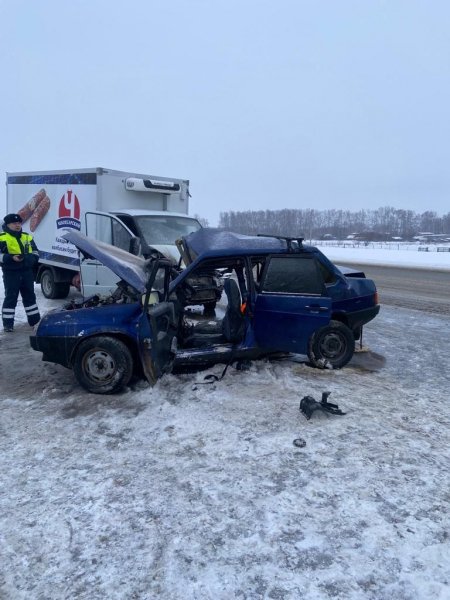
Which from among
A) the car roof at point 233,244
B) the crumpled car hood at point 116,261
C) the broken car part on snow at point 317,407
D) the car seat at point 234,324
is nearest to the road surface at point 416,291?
the car roof at point 233,244

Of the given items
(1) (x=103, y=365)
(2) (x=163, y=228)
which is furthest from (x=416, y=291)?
(1) (x=103, y=365)

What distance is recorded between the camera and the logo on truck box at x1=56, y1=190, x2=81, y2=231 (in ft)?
32.6

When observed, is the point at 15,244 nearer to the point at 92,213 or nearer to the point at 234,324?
the point at 92,213

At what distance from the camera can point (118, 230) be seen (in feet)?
28.9

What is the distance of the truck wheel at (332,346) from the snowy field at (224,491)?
603 mm

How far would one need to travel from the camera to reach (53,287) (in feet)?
36.1

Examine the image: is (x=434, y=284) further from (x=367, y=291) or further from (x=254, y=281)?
(x=254, y=281)

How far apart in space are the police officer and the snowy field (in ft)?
9.09

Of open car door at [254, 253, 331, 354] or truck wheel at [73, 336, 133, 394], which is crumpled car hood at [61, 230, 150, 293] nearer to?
truck wheel at [73, 336, 133, 394]

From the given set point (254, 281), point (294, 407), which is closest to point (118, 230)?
point (254, 281)

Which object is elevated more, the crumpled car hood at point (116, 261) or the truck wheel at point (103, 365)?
the crumpled car hood at point (116, 261)

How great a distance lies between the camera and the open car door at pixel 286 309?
211 inches

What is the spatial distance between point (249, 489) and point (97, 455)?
1304 millimetres

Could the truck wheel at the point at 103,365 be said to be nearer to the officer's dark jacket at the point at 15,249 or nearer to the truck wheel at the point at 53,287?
the officer's dark jacket at the point at 15,249
